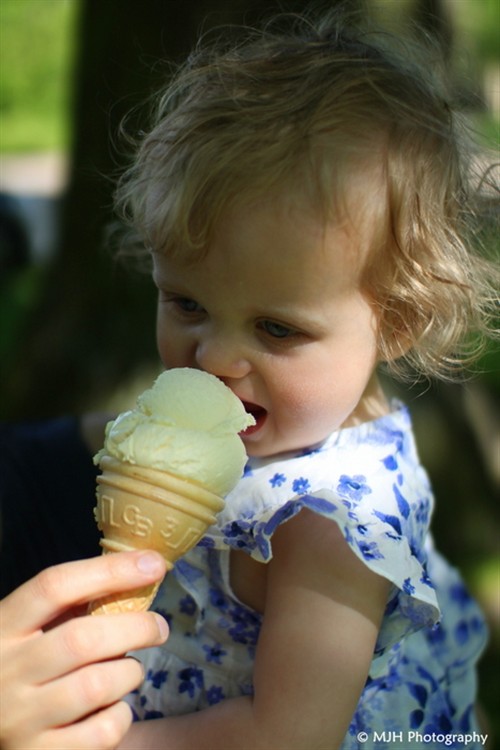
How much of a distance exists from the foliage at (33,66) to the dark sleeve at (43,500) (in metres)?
9.92

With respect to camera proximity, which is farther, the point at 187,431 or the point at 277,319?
the point at 277,319

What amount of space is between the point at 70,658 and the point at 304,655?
0.40m

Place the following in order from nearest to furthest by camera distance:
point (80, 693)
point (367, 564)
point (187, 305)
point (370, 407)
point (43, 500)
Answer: point (80, 693), point (367, 564), point (187, 305), point (370, 407), point (43, 500)

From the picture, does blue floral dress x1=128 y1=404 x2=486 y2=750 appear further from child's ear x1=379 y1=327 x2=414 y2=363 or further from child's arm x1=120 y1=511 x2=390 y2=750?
child's ear x1=379 y1=327 x2=414 y2=363

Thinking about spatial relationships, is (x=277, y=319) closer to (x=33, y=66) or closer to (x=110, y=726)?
(x=110, y=726)

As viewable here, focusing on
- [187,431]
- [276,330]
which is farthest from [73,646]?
[276,330]

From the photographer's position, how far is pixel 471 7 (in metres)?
3.98

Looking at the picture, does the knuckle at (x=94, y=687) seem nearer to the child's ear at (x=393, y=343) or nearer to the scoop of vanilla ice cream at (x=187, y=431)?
the scoop of vanilla ice cream at (x=187, y=431)

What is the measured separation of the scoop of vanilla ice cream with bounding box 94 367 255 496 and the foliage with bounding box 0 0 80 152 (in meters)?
10.9

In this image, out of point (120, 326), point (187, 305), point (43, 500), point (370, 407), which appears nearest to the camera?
point (187, 305)

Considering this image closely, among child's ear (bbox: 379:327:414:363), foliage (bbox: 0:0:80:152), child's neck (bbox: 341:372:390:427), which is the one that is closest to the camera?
child's ear (bbox: 379:327:414:363)

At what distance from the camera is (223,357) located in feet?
5.38

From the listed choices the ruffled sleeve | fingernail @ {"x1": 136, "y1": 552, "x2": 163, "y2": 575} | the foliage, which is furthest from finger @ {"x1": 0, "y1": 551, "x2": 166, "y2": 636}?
the foliage

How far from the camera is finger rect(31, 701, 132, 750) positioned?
133 centimetres
